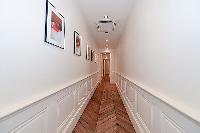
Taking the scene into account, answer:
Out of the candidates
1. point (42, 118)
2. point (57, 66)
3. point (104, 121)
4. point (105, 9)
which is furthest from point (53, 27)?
point (104, 121)

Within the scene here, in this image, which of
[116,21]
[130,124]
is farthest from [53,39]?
[116,21]

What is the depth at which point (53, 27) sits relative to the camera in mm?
1979

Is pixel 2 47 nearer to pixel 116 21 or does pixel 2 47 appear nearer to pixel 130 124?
pixel 130 124

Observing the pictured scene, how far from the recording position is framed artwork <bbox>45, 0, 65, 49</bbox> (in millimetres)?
1788

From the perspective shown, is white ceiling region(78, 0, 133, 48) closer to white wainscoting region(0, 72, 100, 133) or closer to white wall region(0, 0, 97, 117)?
white wall region(0, 0, 97, 117)

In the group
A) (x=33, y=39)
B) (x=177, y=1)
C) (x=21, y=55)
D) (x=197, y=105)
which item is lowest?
(x=197, y=105)

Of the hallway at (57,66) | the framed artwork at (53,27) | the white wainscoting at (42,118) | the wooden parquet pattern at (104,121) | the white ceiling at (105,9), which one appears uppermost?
the white ceiling at (105,9)

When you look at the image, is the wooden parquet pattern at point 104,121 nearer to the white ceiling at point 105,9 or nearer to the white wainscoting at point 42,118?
the white wainscoting at point 42,118

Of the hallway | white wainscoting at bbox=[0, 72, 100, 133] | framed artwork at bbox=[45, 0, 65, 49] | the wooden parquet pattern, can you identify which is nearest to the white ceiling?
the hallway

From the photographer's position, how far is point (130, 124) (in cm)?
348

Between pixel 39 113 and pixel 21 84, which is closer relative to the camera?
pixel 21 84

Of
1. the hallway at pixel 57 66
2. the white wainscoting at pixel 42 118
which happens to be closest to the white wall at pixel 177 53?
the hallway at pixel 57 66

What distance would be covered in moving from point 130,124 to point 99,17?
2824 millimetres

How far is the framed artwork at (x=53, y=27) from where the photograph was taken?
1.79 metres
